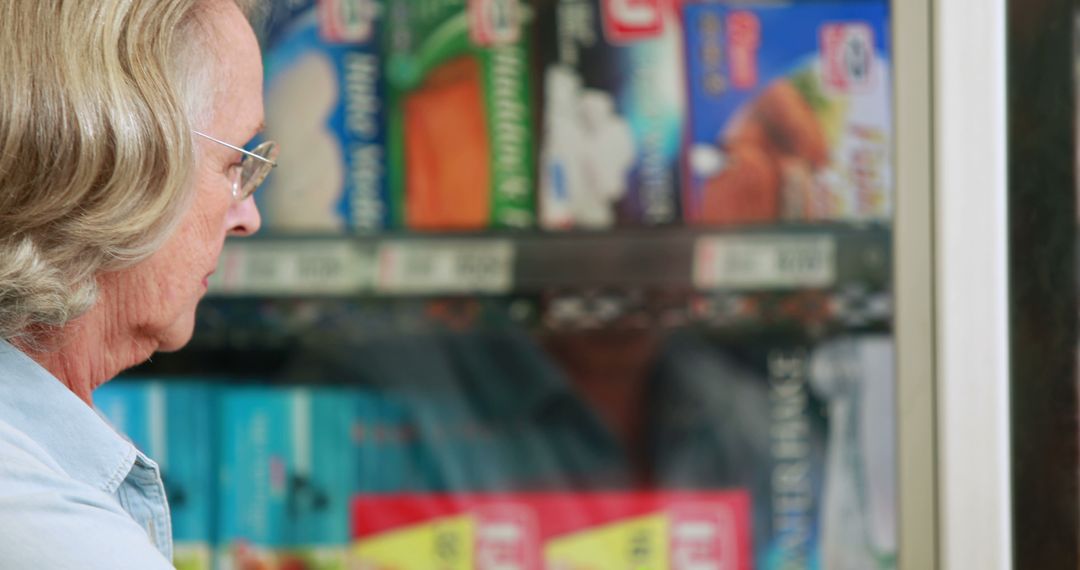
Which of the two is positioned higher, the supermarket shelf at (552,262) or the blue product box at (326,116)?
the blue product box at (326,116)

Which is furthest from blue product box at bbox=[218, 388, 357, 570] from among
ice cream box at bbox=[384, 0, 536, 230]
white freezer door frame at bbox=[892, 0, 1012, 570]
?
white freezer door frame at bbox=[892, 0, 1012, 570]

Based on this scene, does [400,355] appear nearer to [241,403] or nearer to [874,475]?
[241,403]

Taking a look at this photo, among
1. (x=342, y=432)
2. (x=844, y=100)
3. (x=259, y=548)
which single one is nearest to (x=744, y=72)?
(x=844, y=100)

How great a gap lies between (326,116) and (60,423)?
0.76 m

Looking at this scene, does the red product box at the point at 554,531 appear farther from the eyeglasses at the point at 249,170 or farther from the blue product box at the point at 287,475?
the eyeglasses at the point at 249,170

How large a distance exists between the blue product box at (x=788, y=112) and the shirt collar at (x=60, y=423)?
818 millimetres

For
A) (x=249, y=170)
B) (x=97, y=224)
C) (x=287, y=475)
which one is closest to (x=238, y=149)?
(x=249, y=170)

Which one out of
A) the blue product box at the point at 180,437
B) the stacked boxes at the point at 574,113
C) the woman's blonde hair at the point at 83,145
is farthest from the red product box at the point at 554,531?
the woman's blonde hair at the point at 83,145

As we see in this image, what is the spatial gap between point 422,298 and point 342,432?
0.67 feet

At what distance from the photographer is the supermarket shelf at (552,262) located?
4.55 feet

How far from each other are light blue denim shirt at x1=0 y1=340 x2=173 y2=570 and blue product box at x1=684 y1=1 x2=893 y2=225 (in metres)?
0.80

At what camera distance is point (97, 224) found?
767mm

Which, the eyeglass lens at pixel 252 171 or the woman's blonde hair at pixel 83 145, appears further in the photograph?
the eyeglass lens at pixel 252 171

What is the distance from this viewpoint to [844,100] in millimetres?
1398
